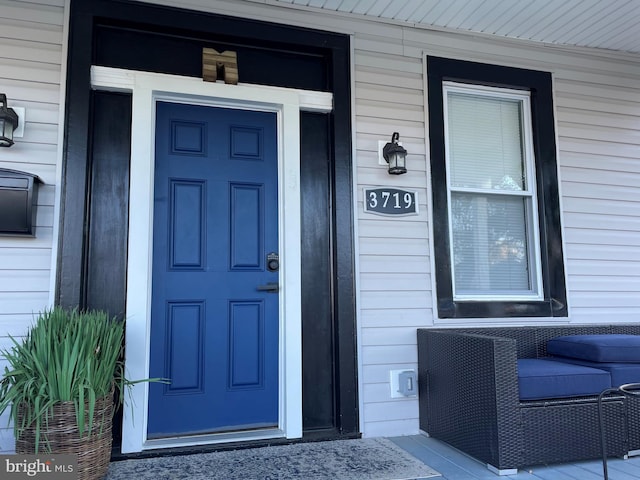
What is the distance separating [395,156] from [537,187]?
117 cm

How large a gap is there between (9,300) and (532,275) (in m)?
3.22

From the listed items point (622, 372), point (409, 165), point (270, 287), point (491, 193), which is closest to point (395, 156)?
point (409, 165)

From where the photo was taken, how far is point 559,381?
245cm

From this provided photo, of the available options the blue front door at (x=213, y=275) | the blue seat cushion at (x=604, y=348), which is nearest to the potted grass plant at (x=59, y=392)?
the blue front door at (x=213, y=275)

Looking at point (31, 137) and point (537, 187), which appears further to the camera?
point (537, 187)

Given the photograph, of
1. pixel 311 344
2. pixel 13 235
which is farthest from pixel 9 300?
pixel 311 344

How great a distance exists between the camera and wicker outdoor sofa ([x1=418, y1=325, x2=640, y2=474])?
2.32 metres

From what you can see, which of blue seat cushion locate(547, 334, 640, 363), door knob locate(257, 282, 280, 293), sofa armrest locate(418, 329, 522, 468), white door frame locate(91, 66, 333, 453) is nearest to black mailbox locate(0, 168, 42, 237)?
white door frame locate(91, 66, 333, 453)

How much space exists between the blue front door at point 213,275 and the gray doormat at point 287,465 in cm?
25

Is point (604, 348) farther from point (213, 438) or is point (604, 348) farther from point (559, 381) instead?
point (213, 438)

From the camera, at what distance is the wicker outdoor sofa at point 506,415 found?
7.60ft

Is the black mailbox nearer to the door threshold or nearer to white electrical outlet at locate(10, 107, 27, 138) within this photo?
white electrical outlet at locate(10, 107, 27, 138)

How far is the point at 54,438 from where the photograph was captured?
1.99m

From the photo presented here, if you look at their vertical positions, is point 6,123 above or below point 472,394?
above
